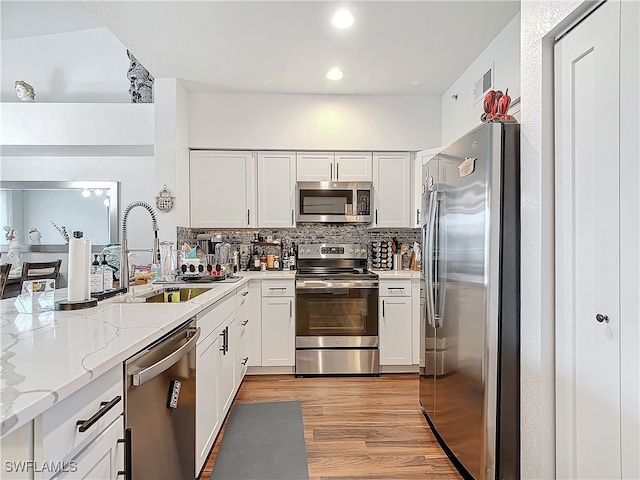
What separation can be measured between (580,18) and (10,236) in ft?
16.6

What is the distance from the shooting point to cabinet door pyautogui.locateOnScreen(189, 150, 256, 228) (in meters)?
3.71

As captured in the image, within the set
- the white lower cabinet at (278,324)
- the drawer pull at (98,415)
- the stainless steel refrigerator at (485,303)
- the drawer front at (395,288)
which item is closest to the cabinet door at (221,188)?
the white lower cabinet at (278,324)

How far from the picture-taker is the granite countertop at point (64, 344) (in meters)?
0.76

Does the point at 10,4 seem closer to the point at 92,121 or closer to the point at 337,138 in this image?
the point at 92,121

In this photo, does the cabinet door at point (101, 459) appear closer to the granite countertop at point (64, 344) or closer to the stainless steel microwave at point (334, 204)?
the granite countertop at point (64, 344)

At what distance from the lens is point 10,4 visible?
3.56 m

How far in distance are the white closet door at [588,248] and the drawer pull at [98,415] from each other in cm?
157

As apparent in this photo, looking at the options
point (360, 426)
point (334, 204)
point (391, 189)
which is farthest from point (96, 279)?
point (391, 189)

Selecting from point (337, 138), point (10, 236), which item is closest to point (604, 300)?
point (337, 138)

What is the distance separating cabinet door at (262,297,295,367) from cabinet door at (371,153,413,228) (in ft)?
4.25

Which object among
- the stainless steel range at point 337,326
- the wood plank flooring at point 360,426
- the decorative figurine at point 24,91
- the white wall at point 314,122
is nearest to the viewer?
the wood plank flooring at point 360,426

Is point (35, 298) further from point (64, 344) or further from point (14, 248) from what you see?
point (14, 248)

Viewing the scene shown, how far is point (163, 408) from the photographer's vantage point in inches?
53.9

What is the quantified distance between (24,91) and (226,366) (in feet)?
11.2
